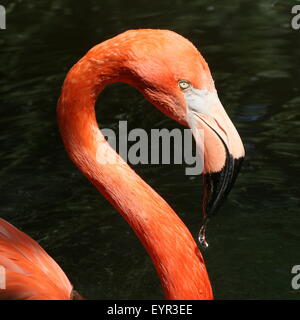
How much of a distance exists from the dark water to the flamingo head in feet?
4.61

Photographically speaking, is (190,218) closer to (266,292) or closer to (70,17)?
(266,292)

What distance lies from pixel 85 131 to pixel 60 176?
7.58 ft

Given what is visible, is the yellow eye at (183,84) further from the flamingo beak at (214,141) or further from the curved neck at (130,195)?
the curved neck at (130,195)

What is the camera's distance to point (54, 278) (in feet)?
13.8

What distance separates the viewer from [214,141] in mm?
3537

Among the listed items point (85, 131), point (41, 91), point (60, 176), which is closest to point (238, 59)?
point (41, 91)

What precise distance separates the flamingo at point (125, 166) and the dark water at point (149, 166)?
882 mm

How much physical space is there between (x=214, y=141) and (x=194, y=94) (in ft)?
0.81

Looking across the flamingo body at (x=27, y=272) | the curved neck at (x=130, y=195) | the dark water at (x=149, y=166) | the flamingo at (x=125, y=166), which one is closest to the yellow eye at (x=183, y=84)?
the flamingo at (x=125, y=166)

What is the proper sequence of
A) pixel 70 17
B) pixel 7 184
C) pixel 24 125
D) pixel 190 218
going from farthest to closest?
pixel 70 17, pixel 24 125, pixel 7 184, pixel 190 218

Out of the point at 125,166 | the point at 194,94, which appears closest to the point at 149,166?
the point at 125,166

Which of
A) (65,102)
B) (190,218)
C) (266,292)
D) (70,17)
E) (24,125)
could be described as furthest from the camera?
(70,17)

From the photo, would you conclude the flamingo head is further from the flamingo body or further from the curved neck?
the flamingo body

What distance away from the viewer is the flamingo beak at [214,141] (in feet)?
11.6
